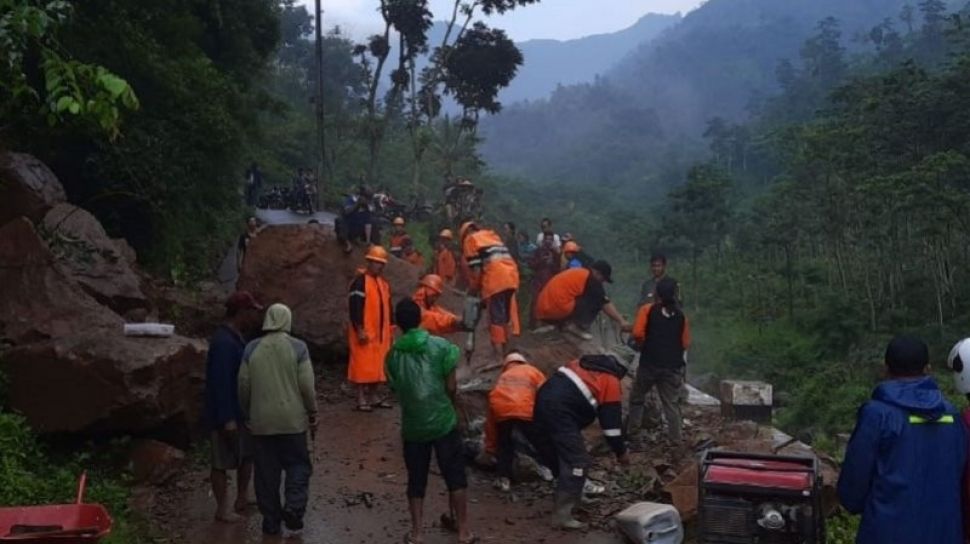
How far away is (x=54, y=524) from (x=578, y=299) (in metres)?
6.74

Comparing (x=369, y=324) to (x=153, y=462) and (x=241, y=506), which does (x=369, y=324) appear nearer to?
(x=153, y=462)

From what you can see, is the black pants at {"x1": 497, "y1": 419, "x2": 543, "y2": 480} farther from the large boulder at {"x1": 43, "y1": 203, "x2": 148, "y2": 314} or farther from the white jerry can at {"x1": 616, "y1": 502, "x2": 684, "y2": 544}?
the large boulder at {"x1": 43, "y1": 203, "x2": 148, "y2": 314}

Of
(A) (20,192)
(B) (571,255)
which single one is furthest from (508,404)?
(B) (571,255)

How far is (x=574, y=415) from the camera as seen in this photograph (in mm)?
6844

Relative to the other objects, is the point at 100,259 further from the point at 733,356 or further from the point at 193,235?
the point at 733,356

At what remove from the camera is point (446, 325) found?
920 cm

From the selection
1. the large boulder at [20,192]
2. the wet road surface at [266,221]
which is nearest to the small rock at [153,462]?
the large boulder at [20,192]

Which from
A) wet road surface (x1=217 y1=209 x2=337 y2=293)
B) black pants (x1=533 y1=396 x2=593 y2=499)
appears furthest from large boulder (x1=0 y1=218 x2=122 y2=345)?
wet road surface (x1=217 y1=209 x2=337 y2=293)

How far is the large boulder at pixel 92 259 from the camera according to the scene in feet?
31.6

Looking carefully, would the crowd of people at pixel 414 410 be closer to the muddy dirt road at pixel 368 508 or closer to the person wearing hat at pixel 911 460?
the muddy dirt road at pixel 368 508

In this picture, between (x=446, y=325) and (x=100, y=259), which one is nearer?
(x=446, y=325)

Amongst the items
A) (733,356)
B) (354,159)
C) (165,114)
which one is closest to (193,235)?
(165,114)

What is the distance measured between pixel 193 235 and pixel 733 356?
1567 centimetres

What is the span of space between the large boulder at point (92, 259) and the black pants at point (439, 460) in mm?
4696
